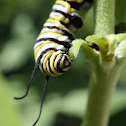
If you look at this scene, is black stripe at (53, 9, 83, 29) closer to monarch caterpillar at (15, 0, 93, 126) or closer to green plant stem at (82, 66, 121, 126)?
monarch caterpillar at (15, 0, 93, 126)

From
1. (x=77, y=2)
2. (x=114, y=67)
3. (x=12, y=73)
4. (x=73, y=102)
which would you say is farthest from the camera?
(x=12, y=73)

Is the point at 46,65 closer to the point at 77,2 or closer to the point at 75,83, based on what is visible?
the point at 77,2

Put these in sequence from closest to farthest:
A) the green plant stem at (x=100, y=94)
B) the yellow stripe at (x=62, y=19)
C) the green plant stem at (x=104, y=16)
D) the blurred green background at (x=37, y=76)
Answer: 1. the green plant stem at (x=104, y=16)
2. the green plant stem at (x=100, y=94)
3. the yellow stripe at (x=62, y=19)
4. the blurred green background at (x=37, y=76)

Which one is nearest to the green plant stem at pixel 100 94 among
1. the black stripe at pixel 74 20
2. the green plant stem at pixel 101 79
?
the green plant stem at pixel 101 79

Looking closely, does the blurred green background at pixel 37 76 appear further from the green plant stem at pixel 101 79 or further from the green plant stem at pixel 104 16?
the green plant stem at pixel 104 16

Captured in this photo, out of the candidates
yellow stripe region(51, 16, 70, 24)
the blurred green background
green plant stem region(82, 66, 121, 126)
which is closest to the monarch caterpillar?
yellow stripe region(51, 16, 70, 24)

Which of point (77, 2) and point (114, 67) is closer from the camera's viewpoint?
point (114, 67)

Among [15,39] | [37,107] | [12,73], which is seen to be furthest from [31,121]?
[15,39]

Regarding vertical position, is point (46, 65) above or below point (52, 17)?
below

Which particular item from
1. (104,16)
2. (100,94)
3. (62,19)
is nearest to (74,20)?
(62,19)
